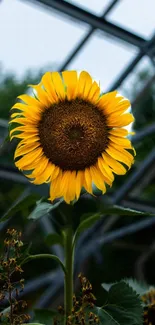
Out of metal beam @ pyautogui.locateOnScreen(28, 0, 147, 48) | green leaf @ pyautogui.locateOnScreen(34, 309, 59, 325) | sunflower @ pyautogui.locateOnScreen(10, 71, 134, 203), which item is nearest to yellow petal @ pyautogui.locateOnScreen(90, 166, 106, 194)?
sunflower @ pyautogui.locateOnScreen(10, 71, 134, 203)

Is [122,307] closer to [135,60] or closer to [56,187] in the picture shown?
[56,187]

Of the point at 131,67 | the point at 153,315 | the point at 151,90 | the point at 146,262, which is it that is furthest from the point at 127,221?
the point at 153,315

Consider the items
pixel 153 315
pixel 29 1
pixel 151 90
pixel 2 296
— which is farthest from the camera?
pixel 151 90

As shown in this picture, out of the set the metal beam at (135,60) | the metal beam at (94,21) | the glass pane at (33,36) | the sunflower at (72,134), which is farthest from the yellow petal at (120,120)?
the metal beam at (135,60)

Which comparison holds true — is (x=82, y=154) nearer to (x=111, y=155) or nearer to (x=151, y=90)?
(x=111, y=155)

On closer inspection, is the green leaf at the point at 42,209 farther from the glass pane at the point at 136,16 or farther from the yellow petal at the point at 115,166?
the glass pane at the point at 136,16

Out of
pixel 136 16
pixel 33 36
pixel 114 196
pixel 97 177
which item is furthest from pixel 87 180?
pixel 114 196
